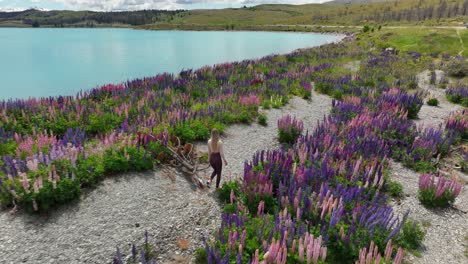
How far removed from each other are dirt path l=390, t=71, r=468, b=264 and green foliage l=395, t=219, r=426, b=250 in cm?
15

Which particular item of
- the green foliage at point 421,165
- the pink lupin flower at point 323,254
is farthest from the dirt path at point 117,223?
the green foliage at point 421,165

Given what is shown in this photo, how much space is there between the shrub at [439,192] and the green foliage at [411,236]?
1.60 m

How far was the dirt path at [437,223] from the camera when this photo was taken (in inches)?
240

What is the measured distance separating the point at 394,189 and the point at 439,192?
945 millimetres

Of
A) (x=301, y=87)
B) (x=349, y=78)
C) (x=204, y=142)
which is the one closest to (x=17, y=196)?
(x=204, y=142)

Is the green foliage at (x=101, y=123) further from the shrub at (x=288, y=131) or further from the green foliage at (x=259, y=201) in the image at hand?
the green foliage at (x=259, y=201)

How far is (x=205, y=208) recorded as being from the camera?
728 cm

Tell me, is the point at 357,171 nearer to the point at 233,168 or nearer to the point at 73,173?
the point at 233,168

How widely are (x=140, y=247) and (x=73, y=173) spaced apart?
2.27 m

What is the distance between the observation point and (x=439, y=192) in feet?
25.3

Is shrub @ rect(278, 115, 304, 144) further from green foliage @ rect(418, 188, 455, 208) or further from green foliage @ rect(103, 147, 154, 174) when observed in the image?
green foliage @ rect(103, 147, 154, 174)

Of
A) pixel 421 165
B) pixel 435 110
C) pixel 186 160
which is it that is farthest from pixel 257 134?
pixel 435 110

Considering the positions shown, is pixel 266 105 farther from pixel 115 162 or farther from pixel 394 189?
pixel 115 162

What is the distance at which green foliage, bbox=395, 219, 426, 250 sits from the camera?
6.17m
